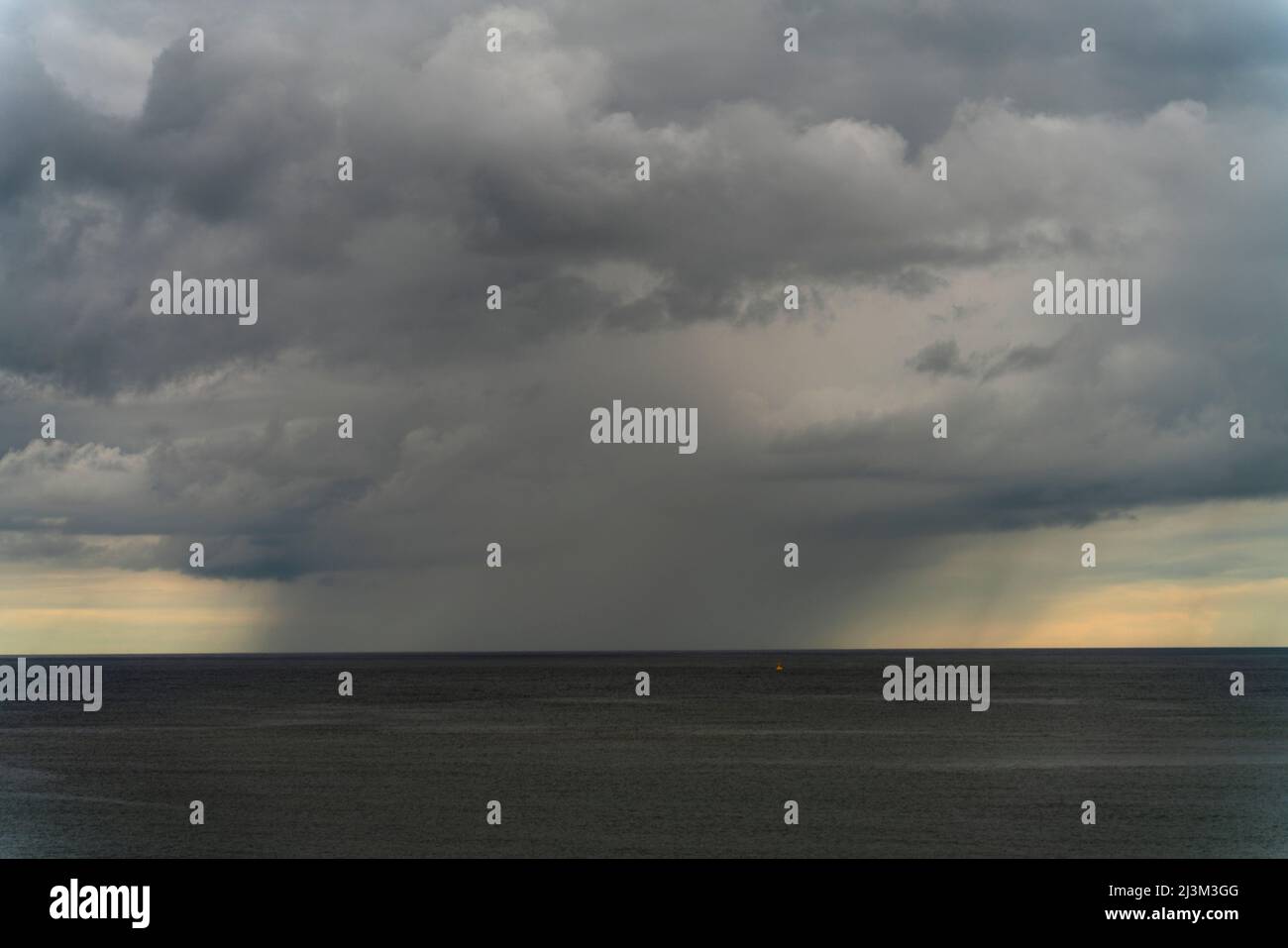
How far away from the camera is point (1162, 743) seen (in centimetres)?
12088

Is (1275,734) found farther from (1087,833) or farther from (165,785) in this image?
(165,785)

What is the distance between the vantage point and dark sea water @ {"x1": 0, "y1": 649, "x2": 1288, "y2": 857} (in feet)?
218

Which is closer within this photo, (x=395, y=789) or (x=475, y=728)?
(x=395, y=789)

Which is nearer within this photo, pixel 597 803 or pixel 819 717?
pixel 597 803

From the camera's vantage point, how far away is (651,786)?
86875 mm

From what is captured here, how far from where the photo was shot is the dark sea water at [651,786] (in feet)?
218
